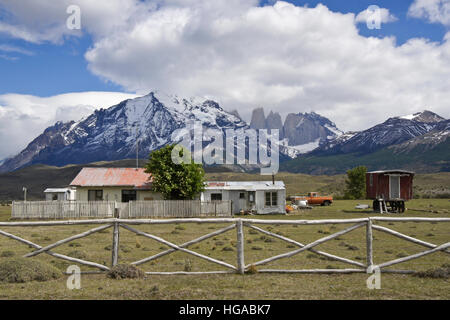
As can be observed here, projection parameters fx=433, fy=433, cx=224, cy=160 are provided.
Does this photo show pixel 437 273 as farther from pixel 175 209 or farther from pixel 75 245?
pixel 175 209

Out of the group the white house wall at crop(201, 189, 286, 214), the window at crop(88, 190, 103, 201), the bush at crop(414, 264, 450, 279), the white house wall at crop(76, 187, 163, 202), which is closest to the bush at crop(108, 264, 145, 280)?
the bush at crop(414, 264, 450, 279)

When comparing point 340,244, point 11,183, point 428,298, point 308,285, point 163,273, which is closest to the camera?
point 428,298

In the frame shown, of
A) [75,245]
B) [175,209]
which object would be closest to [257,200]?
[175,209]

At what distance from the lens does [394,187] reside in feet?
155

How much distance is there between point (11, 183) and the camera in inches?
6683

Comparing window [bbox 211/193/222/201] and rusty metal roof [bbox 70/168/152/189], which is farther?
window [bbox 211/193/222/201]

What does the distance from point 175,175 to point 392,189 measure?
23906 millimetres

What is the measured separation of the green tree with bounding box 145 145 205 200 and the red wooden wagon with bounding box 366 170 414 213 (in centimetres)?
2019

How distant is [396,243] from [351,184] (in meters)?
65.4

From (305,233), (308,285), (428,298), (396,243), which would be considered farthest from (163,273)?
(305,233)

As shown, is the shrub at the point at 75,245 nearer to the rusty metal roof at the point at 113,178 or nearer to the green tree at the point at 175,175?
the green tree at the point at 175,175

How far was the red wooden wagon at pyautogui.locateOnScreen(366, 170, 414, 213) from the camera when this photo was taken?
46.5 meters

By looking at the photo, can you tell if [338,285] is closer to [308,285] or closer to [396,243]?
[308,285]

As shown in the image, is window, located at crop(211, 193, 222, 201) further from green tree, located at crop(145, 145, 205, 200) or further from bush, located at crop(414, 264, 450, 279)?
bush, located at crop(414, 264, 450, 279)
